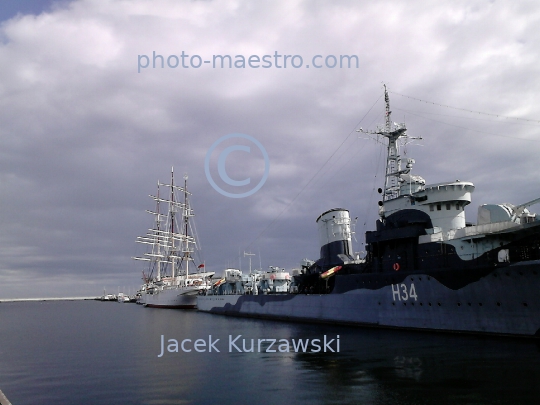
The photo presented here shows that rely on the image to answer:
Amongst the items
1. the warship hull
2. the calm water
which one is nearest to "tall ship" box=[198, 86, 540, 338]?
the warship hull

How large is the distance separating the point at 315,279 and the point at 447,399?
2591cm

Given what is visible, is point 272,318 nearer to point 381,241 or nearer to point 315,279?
point 315,279

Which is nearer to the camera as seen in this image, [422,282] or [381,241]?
[422,282]

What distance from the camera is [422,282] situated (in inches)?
962

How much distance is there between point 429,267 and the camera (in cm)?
2548

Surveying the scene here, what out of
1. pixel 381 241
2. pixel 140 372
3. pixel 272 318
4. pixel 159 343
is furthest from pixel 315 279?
pixel 140 372

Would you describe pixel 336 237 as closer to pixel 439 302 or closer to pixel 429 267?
pixel 429 267

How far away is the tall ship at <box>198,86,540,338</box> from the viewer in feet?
67.6

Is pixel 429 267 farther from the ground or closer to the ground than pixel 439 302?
farther from the ground

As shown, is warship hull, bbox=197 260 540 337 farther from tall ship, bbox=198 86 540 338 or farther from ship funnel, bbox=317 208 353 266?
ship funnel, bbox=317 208 353 266

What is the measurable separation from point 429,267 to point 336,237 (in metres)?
12.6

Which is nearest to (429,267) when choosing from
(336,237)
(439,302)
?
(439,302)

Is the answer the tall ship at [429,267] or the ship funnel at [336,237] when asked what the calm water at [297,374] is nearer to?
the tall ship at [429,267]

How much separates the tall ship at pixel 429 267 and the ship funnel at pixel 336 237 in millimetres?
92
